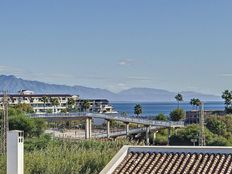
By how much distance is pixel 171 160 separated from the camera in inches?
840

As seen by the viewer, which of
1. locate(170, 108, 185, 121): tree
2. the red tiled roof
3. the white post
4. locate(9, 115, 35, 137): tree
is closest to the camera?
the red tiled roof

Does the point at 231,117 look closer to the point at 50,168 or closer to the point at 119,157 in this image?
the point at 50,168

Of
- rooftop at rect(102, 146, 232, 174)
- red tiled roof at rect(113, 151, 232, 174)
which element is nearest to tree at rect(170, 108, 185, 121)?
rooftop at rect(102, 146, 232, 174)

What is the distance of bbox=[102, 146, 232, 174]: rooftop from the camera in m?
20.6

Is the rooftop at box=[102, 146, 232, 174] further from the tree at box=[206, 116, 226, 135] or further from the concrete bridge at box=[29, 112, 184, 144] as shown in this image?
the concrete bridge at box=[29, 112, 184, 144]

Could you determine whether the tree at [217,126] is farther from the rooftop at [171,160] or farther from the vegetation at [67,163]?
the rooftop at [171,160]

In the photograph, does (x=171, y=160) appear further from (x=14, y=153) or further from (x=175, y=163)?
(x=14, y=153)

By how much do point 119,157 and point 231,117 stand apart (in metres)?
74.5

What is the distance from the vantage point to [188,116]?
5320 inches

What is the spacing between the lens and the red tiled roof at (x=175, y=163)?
20516 mm

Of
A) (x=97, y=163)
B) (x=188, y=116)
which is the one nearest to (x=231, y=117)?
(x=188, y=116)

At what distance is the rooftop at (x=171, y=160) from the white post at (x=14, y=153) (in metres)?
3.48

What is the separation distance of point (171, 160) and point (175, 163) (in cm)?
32

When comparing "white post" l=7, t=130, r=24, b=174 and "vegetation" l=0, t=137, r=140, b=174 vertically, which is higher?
"white post" l=7, t=130, r=24, b=174
